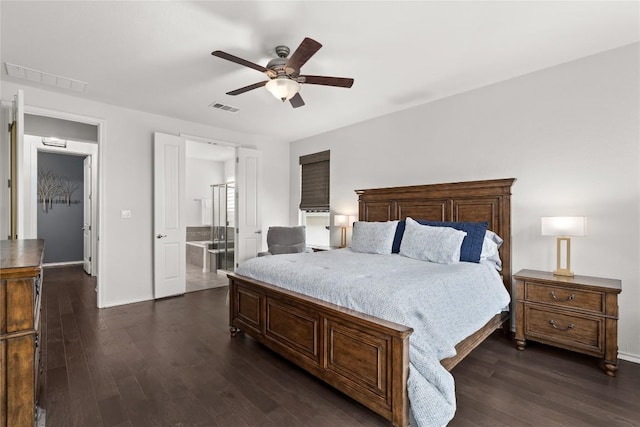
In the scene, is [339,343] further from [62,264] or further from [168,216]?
[62,264]

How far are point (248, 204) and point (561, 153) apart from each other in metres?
4.47

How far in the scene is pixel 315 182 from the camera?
19.3ft

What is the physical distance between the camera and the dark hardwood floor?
6.33ft

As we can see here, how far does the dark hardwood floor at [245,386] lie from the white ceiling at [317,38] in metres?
2.72

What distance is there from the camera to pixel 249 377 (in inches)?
94.7

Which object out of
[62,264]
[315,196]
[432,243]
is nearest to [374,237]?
[432,243]

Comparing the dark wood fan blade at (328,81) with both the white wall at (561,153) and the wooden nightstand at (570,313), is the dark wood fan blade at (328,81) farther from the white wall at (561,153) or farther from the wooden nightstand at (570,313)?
the wooden nightstand at (570,313)

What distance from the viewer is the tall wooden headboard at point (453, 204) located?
3.36 meters

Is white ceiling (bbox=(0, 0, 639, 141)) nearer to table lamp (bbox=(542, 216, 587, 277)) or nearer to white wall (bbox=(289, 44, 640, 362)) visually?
white wall (bbox=(289, 44, 640, 362))

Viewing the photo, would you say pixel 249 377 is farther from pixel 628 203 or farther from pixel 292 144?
pixel 292 144

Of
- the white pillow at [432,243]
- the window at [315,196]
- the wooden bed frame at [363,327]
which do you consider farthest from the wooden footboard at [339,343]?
the window at [315,196]

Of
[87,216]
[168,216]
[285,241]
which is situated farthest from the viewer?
[87,216]

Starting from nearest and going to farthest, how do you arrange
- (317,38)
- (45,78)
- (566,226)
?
1. (317,38)
2. (566,226)
3. (45,78)

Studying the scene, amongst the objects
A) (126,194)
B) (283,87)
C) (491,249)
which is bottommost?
(491,249)
